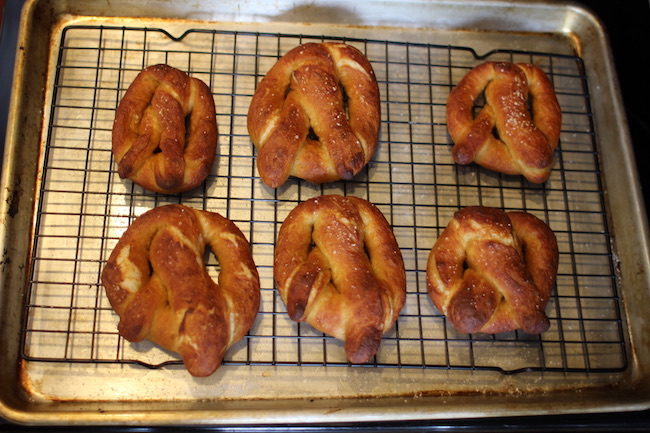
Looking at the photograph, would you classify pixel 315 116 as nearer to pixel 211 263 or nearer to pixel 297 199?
pixel 297 199

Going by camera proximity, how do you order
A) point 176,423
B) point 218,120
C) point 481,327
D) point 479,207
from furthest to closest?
1. point 218,120
2. point 479,207
3. point 481,327
4. point 176,423

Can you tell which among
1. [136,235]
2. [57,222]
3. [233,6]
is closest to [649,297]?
[136,235]

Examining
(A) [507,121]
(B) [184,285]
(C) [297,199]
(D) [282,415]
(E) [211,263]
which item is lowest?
(D) [282,415]

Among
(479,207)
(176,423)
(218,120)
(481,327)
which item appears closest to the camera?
(176,423)

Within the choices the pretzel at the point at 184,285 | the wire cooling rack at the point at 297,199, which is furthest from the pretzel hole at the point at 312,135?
the pretzel at the point at 184,285

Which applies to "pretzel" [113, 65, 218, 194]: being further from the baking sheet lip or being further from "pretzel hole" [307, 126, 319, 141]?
the baking sheet lip

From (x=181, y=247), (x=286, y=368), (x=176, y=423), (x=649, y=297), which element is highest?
(x=181, y=247)

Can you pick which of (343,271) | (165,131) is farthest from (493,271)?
(165,131)

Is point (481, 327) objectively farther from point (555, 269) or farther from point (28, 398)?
point (28, 398)

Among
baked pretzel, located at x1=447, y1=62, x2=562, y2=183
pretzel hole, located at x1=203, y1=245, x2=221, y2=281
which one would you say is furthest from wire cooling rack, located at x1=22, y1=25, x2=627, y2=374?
baked pretzel, located at x1=447, y1=62, x2=562, y2=183
